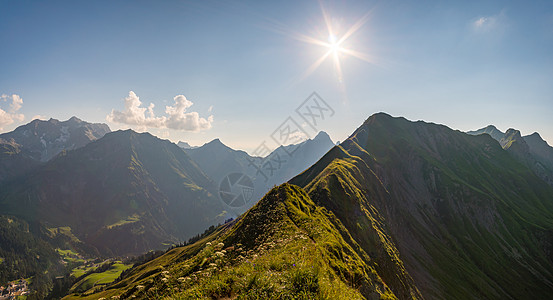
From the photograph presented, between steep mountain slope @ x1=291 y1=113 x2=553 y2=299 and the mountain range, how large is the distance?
65 cm

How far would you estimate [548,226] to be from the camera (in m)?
143

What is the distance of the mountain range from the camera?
1053 centimetres

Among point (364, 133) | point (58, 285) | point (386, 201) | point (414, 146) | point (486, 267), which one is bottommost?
point (486, 267)

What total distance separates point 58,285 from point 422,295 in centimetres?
28875

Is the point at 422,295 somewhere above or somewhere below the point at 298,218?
below

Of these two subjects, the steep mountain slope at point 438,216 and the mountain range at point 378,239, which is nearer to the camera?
the mountain range at point 378,239

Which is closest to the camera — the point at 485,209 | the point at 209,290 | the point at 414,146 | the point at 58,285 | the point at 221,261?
the point at 209,290

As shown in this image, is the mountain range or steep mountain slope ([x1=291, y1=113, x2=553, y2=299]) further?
steep mountain slope ([x1=291, y1=113, x2=553, y2=299])

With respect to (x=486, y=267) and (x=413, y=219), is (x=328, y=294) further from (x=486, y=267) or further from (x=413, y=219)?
(x=486, y=267)

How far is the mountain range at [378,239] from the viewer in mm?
10531

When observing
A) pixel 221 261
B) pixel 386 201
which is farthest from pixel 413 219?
pixel 221 261

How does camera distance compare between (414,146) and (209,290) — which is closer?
(209,290)

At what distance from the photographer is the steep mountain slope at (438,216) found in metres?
67.6

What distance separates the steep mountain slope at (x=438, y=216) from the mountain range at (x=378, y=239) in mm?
650
